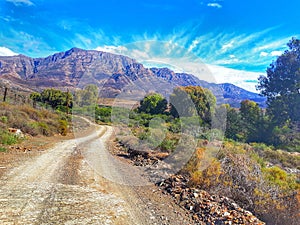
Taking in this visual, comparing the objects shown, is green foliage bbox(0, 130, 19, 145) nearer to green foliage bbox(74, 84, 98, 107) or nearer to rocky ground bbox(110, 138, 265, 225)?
green foliage bbox(74, 84, 98, 107)

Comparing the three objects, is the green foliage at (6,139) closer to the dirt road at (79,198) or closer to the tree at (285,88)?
the dirt road at (79,198)

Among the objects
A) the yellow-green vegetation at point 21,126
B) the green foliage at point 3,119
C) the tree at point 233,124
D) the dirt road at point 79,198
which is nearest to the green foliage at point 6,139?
the yellow-green vegetation at point 21,126

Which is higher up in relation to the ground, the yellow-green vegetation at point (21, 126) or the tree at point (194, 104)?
the tree at point (194, 104)

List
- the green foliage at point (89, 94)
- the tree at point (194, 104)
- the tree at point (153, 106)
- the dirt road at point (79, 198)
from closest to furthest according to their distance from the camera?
the dirt road at point (79, 198) < the green foliage at point (89, 94) < the tree at point (194, 104) < the tree at point (153, 106)

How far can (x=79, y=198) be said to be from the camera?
498 centimetres

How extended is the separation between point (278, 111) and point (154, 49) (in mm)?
27783

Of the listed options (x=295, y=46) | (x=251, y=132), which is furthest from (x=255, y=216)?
(x=295, y=46)

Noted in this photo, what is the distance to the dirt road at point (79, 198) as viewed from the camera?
402 cm

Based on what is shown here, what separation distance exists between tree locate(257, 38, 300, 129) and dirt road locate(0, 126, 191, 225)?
29663 millimetres

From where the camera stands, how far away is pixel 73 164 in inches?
334

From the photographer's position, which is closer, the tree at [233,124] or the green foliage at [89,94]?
the green foliage at [89,94]

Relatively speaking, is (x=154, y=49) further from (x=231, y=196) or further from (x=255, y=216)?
(x=255, y=216)

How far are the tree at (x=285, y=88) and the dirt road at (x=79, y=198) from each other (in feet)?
97.3

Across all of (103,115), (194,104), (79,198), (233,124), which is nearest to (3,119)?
(79,198)
